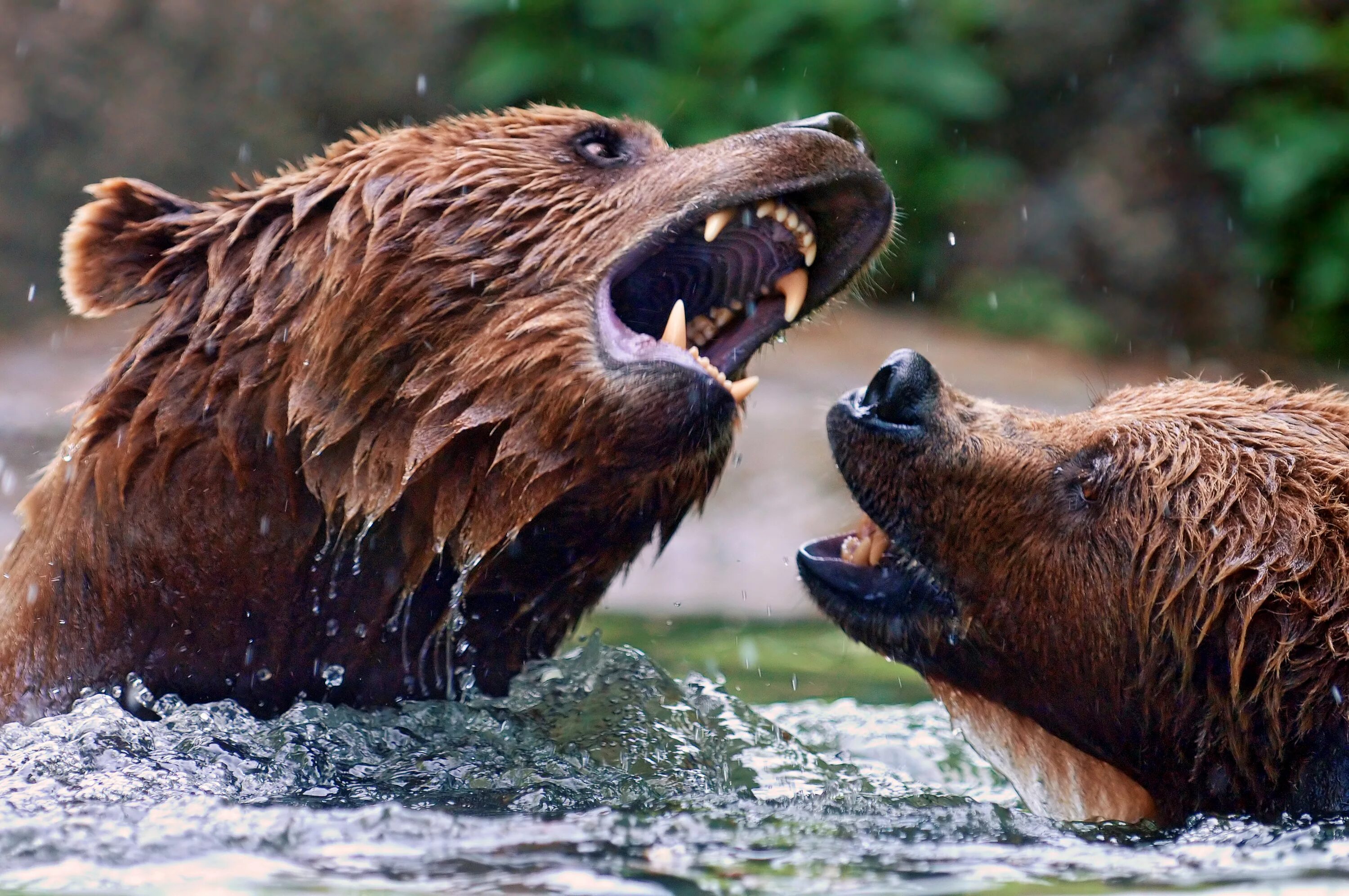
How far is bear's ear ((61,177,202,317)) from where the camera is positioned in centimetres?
417

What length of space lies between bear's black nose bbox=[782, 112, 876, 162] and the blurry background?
631 centimetres

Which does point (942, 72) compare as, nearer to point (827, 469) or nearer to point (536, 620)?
point (827, 469)

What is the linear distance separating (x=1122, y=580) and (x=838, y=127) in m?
1.34

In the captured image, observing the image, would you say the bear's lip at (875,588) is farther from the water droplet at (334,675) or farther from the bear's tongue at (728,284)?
the water droplet at (334,675)

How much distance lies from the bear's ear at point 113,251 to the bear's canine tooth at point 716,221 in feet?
4.48

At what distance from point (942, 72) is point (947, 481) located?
942 centimetres

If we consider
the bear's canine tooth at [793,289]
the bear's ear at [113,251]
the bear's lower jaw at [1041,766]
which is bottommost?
the bear's lower jaw at [1041,766]

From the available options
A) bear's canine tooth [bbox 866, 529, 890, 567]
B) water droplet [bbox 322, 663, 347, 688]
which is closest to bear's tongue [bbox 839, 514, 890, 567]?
bear's canine tooth [bbox 866, 529, 890, 567]

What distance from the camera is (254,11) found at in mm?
12641

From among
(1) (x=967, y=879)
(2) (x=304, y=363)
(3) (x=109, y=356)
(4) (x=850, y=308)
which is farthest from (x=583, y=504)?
(4) (x=850, y=308)

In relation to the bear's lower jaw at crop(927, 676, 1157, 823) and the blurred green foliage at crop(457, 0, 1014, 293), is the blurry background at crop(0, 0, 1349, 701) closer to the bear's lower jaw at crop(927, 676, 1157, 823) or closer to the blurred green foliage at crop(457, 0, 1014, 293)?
the blurred green foliage at crop(457, 0, 1014, 293)

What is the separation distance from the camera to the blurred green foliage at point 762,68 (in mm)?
12633

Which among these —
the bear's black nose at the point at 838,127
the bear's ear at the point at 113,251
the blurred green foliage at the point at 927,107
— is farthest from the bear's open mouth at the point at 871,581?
the blurred green foliage at the point at 927,107

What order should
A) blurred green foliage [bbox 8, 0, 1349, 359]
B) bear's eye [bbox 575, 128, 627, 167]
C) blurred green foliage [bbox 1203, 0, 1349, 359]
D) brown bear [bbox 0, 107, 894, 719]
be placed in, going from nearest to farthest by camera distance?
brown bear [bbox 0, 107, 894, 719]
bear's eye [bbox 575, 128, 627, 167]
blurred green foliage [bbox 8, 0, 1349, 359]
blurred green foliage [bbox 1203, 0, 1349, 359]
